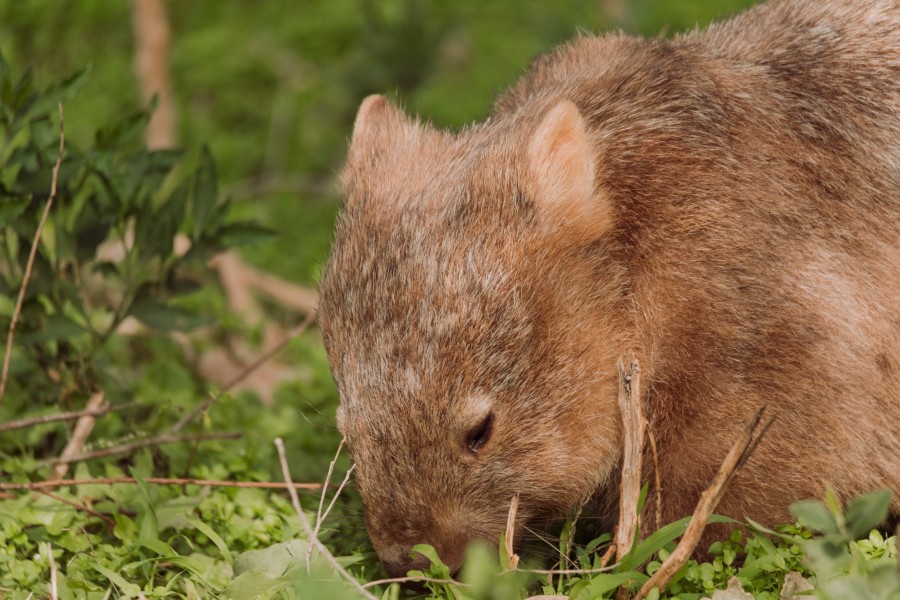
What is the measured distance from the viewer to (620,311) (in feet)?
12.2

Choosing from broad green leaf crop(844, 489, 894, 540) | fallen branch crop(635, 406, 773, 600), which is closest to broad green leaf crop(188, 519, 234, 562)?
fallen branch crop(635, 406, 773, 600)

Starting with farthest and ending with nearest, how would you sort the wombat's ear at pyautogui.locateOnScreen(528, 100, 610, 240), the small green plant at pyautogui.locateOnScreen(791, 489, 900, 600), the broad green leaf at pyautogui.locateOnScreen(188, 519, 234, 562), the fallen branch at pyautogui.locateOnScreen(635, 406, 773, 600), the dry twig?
the dry twig < the broad green leaf at pyautogui.locateOnScreen(188, 519, 234, 562) < the wombat's ear at pyautogui.locateOnScreen(528, 100, 610, 240) < the fallen branch at pyautogui.locateOnScreen(635, 406, 773, 600) < the small green plant at pyautogui.locateOnScreen(791, 489, 900, 600)

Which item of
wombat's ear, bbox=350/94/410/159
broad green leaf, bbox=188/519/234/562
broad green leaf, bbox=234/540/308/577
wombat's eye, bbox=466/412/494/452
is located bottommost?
broad green leaf, bbox=188/519/234/562

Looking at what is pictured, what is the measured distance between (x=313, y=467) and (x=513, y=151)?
5.51ft

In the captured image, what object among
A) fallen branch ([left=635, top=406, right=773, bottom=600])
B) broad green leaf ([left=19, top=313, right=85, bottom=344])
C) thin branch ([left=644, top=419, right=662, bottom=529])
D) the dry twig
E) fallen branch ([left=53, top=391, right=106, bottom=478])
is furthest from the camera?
the dry twig

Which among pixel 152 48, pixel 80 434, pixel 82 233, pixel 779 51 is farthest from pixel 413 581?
pixel 152 48

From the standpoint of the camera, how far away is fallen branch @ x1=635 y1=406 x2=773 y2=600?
3164 millimetres

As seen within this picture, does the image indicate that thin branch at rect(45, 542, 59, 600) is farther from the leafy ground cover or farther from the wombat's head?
the wombat's head

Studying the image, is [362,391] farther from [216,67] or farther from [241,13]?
[241,13]

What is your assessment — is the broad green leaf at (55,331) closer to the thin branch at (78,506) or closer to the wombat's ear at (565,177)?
the thin branch at (78,506)

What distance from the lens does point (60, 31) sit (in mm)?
9000

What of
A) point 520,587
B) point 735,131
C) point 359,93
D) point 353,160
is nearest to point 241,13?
point 359,93

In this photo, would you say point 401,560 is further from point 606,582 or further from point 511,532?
point 606,582

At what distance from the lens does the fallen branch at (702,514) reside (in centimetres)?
316
